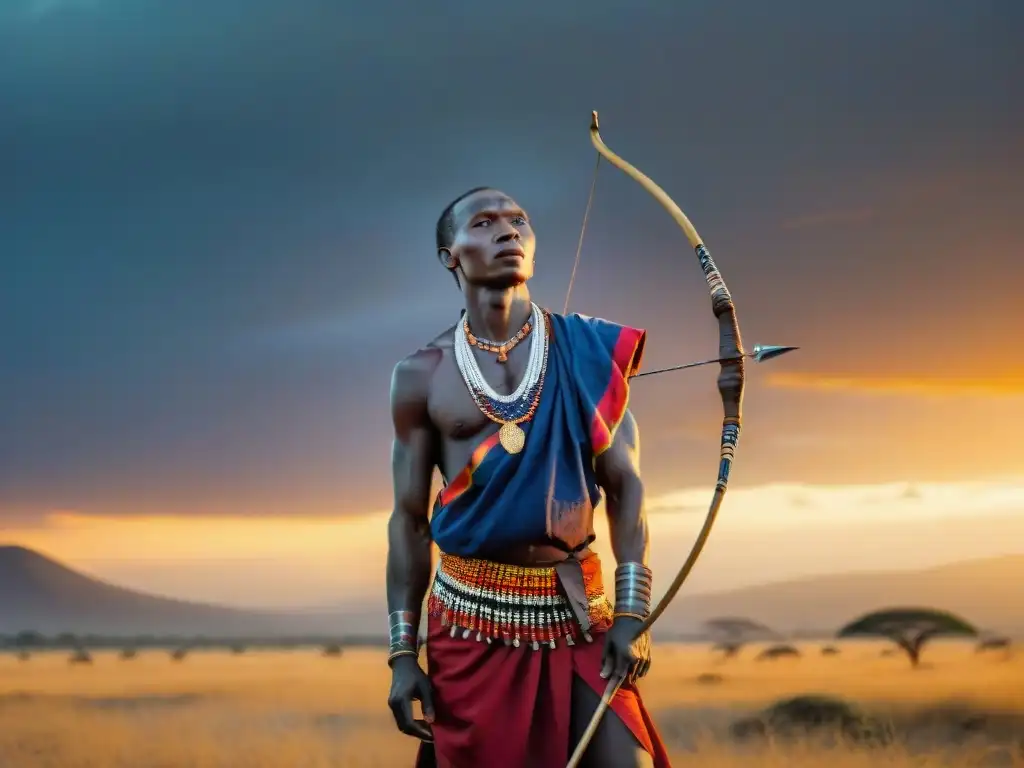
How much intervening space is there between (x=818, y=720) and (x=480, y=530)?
4.10 meters

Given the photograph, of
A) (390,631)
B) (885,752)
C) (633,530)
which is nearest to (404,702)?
(390,631)

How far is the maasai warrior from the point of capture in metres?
3.96

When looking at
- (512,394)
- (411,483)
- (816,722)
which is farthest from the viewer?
(816,722)

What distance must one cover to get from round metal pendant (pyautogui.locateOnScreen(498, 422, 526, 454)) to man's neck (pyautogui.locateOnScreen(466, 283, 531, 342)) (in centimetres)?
32

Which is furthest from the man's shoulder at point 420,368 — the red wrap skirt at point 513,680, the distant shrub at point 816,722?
the distant shrub at point 816,722

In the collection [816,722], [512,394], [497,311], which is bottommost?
[816,722]

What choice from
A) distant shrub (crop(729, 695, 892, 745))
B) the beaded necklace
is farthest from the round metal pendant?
distant shrub (crop(729, 695, 892, 745))

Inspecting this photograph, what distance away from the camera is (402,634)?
421 centimetres

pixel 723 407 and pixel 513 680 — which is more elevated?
pixel 723 407

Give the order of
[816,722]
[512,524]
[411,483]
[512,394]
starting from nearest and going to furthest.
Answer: [512,524] → [512,394] → [411,483] → [816,722]

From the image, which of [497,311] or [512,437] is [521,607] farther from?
[497,311]

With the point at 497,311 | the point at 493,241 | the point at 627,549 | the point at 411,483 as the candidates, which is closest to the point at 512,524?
the point at 627,549

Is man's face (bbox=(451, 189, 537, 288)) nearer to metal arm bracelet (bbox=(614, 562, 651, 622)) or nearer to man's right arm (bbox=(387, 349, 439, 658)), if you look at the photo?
man's right arm (bbox=(387, 349, 439, 658))

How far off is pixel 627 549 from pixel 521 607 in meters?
0.36
